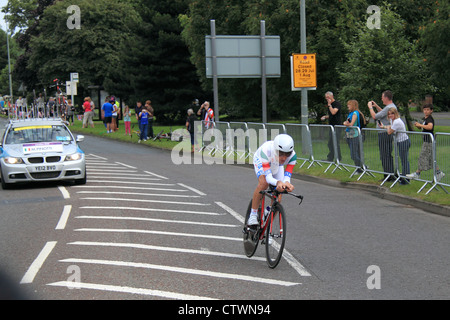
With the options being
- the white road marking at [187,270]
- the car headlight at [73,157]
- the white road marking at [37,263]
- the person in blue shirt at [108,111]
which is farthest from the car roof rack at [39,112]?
the white road marking at [187,270]

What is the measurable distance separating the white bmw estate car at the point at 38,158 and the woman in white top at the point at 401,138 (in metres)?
7.40

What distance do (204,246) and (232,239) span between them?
67 centimetres

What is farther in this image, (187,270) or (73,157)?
(73,157)

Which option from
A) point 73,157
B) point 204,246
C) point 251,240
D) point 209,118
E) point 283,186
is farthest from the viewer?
point 209,118

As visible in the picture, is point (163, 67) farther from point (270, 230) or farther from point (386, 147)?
point (270, 230)

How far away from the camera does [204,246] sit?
8.95m

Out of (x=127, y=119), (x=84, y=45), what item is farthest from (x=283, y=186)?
(x=84, y=45)

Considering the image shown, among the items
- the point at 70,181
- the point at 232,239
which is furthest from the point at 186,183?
the point at 232,239

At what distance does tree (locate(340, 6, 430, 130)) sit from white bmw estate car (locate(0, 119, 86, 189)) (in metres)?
13.1

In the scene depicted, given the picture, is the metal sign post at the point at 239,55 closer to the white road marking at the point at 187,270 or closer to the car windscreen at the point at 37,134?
the car windscreen at the point at 37,134

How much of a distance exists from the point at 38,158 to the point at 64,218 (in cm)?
514

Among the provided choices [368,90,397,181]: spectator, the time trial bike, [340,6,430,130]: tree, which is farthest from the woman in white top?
[340,6,430,130]: tree
